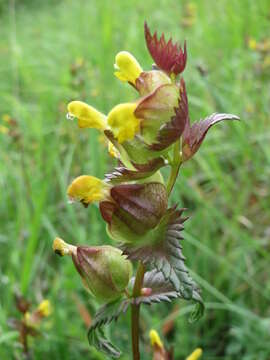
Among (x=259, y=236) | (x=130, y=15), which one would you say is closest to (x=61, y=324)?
(x=259, y=236)

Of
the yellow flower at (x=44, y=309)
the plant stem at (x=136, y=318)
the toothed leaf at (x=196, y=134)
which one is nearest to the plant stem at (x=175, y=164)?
the toothed leaf at (x=196, y=134)

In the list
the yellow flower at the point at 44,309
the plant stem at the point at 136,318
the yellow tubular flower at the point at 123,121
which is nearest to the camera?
the yellow tubular flower at the point at 123,121

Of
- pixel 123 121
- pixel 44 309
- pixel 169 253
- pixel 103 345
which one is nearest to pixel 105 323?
pixel 103 345

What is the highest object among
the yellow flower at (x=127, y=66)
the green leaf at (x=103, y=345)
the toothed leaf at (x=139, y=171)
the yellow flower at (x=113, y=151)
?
the yellow flower at (x=127, y=66)

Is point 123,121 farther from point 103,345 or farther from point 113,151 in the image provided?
point 103,345

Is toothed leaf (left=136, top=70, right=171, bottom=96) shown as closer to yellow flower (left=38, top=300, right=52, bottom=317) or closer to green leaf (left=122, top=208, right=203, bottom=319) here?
green leaf (left=122, top=208, right=203, bottom=319)

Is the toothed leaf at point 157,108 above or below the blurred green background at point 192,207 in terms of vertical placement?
above

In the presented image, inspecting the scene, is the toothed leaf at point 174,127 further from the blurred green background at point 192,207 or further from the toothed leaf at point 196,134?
the blurred green background at point 192,207

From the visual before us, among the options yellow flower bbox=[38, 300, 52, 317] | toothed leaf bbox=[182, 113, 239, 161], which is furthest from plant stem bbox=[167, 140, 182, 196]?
yellow flower bbox=[38, 300, 52, 317]
